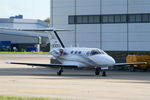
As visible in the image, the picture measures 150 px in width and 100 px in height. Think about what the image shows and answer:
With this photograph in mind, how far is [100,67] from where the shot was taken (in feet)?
134

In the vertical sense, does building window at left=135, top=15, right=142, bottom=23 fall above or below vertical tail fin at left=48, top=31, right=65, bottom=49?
above

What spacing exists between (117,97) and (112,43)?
3484 cm

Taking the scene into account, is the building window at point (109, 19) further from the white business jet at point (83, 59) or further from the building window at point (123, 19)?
the white business jet at point (83, 59)

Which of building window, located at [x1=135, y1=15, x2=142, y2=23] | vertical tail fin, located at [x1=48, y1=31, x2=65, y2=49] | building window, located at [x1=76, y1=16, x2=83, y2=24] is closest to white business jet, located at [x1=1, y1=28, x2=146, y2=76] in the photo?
vertical tail fin, located at [x1=48, y1=31, x2=65, y2=49]

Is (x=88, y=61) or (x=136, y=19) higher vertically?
(x=136, y=19)

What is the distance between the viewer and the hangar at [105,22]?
54.8m

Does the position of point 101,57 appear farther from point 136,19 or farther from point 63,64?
point 136,19

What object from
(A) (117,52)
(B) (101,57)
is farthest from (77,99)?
(A) (117,52)

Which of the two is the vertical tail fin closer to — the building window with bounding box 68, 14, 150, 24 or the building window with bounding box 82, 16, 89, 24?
the building window with bounding box 82, 16, 89, 24

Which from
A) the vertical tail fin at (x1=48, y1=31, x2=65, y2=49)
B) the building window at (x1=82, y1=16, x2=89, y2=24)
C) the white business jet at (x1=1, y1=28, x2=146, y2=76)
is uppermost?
the building window at (x1=82, y1=16, x2=89, y2=24)

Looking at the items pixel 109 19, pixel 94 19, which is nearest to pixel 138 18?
pixel 109 19

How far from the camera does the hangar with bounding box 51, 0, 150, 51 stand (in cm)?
5484

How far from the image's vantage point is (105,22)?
56594 mm

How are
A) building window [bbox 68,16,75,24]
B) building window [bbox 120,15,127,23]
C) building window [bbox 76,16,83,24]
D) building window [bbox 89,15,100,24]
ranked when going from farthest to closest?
building window [bbox 68,16,75,24] → building window [bbox 76,16,83,24] → building window [bbox 89,15,100,24] → building window [bbox 120,15,127,23]
